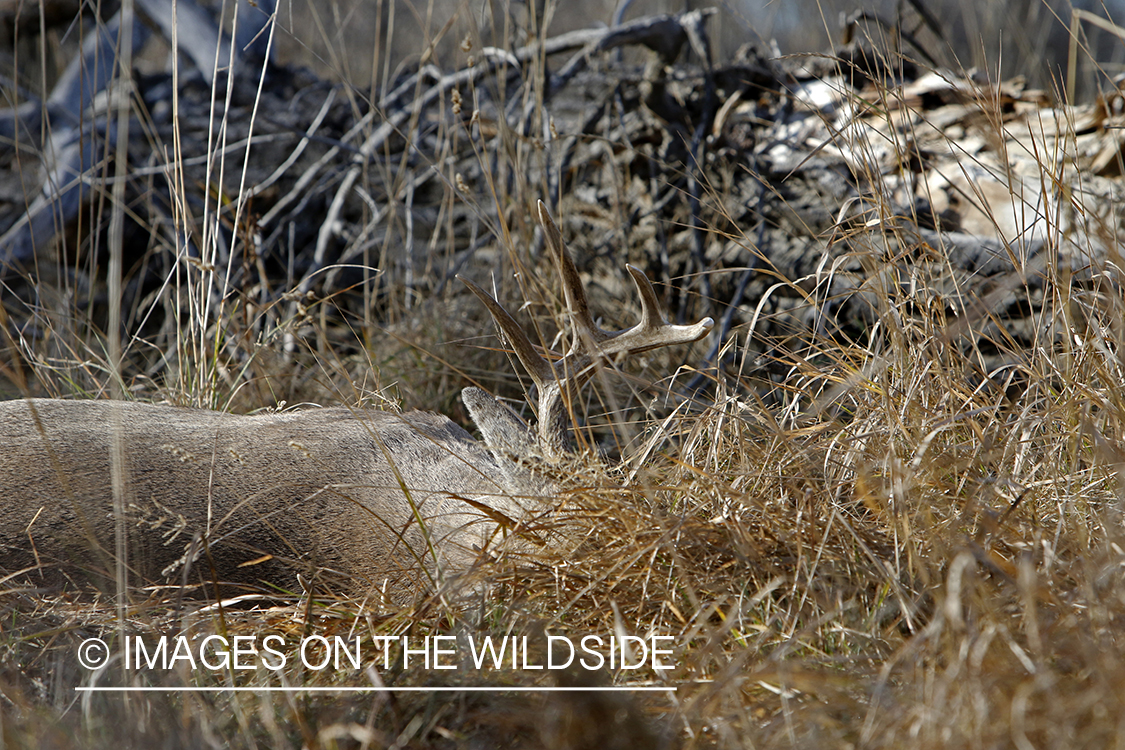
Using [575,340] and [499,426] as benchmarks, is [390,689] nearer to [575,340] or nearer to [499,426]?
Answer: [499,426]

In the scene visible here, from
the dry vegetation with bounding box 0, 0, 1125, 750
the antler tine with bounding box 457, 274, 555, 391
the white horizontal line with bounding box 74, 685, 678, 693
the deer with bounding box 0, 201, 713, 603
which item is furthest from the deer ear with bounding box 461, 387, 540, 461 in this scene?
the white horizontal line with bounding box 74, 685, 678, 693

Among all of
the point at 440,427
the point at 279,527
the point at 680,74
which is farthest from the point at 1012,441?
the point at 680,74

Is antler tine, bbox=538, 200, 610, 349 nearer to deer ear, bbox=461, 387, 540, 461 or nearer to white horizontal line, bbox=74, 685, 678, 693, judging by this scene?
deer ear, bbox=461, 387, 540, 461

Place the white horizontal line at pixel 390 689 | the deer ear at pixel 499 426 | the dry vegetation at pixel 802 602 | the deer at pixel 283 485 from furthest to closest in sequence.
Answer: the deer ear at pixel 499 426 < the deer at pixel 283 485 < the white horizontal line at pixel 390 689 < the dry vegetation at pixel 802 602

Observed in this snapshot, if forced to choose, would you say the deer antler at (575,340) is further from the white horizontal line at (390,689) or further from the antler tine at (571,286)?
the white horizontal line at (390,689)

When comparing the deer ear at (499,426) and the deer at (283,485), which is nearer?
the deer at (283,485)

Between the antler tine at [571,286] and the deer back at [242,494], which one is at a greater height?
the antler tine at [571,286]

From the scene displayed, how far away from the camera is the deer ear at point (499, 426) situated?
2.18m

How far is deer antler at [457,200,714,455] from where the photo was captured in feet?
6.95

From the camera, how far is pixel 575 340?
2.22m

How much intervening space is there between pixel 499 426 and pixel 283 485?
587mm

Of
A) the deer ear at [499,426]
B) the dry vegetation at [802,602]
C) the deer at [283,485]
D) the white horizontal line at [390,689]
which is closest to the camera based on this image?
the dry vegetation at [802,602]

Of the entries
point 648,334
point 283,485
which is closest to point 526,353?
point 648,334

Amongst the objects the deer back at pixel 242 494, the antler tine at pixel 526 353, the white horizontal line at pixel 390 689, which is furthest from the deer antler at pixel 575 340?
the white horizontal line at pixel 390 689
